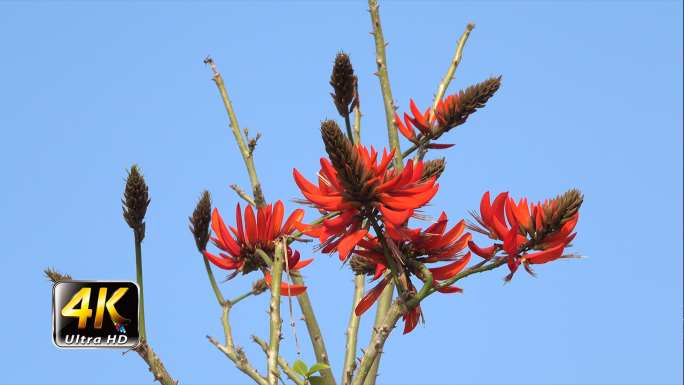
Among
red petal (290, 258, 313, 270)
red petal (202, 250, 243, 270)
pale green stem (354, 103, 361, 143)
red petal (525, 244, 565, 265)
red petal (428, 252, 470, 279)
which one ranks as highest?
pale green stem (354, 103, 361, 143)

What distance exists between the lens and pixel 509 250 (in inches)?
48.1

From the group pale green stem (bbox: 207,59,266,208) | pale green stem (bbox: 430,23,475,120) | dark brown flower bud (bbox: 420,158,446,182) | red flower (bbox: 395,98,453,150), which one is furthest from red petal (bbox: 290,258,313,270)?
pale green stem (bbox: 430,23,475,120)

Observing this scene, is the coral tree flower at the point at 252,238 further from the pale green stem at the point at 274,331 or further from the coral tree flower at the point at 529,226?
the coral tree flower at the point at 529,226

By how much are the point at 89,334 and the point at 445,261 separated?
2.54 feet

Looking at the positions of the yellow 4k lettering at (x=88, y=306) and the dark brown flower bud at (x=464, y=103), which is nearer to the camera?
the yellow 4k lettering at (x=88, y=306)

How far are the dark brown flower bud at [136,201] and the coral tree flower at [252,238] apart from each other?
24cm

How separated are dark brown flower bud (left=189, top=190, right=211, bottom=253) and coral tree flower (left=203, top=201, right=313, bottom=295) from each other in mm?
73

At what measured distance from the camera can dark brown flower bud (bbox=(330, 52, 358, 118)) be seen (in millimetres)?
1760

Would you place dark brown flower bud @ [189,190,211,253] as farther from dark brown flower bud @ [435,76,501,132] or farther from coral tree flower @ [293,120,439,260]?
dark brown flower bud @ [435,76,501,132]

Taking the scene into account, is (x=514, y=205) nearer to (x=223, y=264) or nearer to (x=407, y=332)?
(x=407, y=332)

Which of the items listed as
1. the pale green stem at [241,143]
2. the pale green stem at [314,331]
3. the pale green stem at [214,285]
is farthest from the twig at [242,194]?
the pale green stem at [214,285]

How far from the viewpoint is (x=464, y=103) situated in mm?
1924

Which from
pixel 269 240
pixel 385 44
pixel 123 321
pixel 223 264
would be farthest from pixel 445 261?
pixel 385 44

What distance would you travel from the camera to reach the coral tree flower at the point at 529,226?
1.21 m
